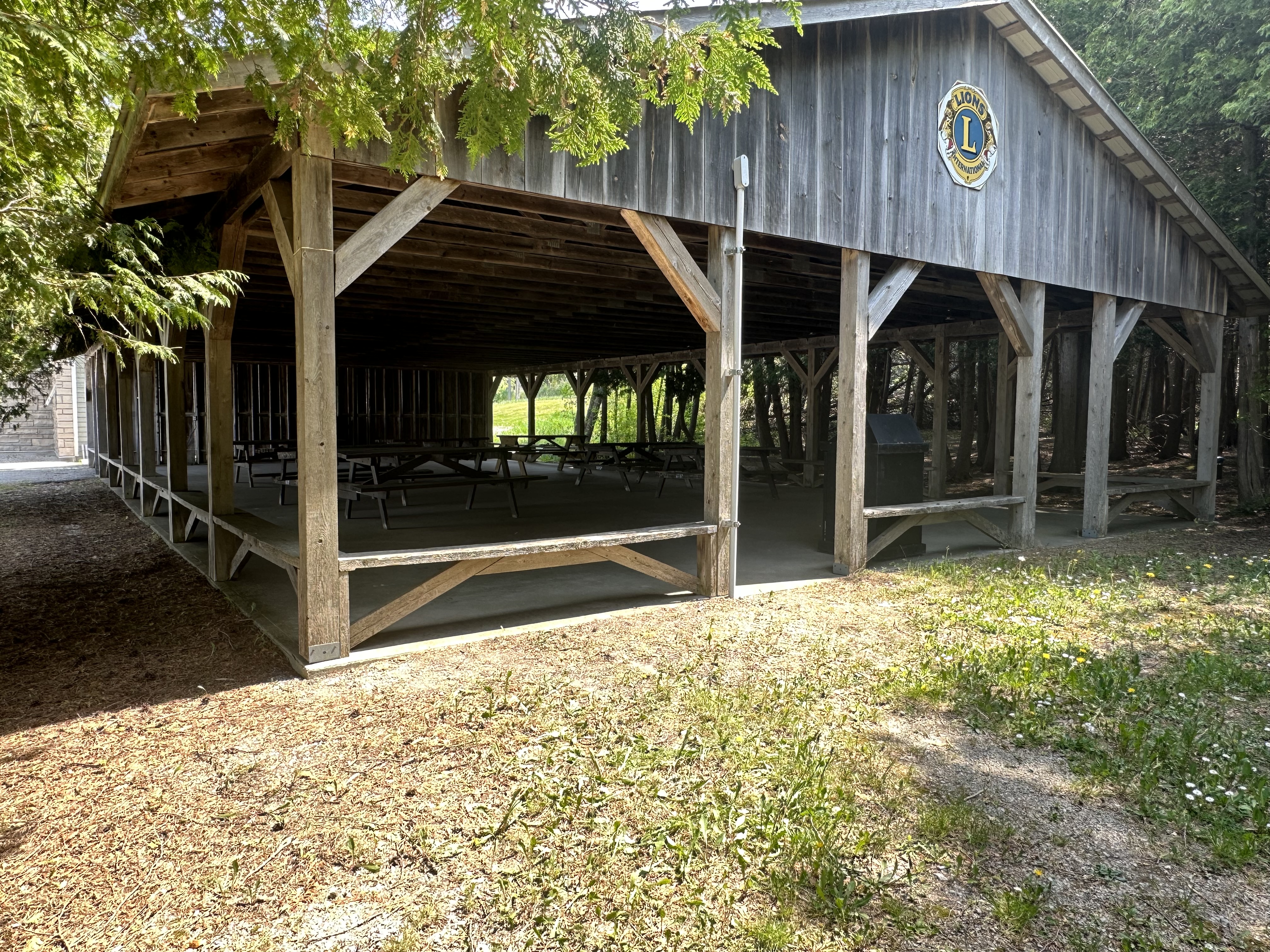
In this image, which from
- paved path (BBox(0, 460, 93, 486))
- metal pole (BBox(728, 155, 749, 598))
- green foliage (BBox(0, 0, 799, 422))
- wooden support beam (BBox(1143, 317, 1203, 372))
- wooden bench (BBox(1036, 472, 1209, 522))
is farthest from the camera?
paved path (BBox(0, 460, 93, 486))

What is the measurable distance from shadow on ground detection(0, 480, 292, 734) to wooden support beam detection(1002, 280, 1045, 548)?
23.1 feet

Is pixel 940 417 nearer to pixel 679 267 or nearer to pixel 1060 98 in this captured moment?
pixel 1060 98

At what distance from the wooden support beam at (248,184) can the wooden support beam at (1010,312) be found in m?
6.04

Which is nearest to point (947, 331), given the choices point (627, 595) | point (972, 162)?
point (972, 162)

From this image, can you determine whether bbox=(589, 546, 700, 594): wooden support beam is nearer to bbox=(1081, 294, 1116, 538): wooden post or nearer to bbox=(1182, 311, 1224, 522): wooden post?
bbox=(1081, 294, 1116, 538): wooden post

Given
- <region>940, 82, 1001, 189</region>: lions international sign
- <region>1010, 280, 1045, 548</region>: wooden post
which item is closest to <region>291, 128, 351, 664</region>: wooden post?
<region>940, 82, 1001, 189</region>: lions international sign

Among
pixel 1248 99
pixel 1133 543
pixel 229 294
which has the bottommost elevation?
pixel 1133 543

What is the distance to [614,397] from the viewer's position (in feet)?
110

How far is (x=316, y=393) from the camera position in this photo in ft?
13.1

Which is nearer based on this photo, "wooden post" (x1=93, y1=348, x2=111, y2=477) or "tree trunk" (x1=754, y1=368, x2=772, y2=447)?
"wooden post" (x1=93, y1=348, x2=111, y2=477)

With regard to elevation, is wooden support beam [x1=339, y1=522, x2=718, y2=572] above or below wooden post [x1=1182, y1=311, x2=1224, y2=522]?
below

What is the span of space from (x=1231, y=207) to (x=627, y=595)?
12.2 m

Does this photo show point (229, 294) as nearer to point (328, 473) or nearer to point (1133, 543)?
point (328, 473)

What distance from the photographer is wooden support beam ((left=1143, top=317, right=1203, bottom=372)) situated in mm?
10164
